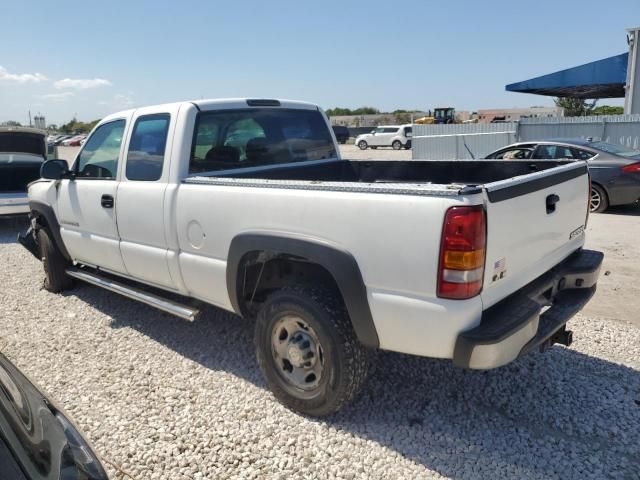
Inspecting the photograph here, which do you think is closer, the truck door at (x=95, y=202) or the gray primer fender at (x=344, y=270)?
the gray primer fender at (x=344, y=270)

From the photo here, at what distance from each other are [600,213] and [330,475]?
351 inches

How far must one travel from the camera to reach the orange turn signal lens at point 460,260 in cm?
243

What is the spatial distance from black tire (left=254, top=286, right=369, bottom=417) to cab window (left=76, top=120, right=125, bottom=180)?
2.24 m

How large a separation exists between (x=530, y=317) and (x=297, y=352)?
53.4 inches

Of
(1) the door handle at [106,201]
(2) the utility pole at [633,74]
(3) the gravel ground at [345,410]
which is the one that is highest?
(2) the utility pole at [633,74]

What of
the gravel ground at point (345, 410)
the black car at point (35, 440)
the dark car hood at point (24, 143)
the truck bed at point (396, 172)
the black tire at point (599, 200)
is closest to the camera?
the black car at point (35, 440)

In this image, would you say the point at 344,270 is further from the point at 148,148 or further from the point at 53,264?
the point at 53,264

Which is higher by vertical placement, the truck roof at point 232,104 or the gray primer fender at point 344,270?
the truck roof at point 232,104

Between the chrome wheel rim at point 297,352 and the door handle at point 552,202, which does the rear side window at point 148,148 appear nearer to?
the chrome wheel rim at point 297,352

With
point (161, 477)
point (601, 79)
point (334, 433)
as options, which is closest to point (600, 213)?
point (334, 433)

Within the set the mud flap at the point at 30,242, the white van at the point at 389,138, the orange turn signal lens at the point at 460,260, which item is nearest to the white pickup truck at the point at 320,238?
the orange turn signal lens at the point at 460,260

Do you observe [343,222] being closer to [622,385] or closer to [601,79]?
[622,385]

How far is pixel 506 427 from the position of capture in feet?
10.3

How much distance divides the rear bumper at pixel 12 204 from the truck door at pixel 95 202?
499cm
